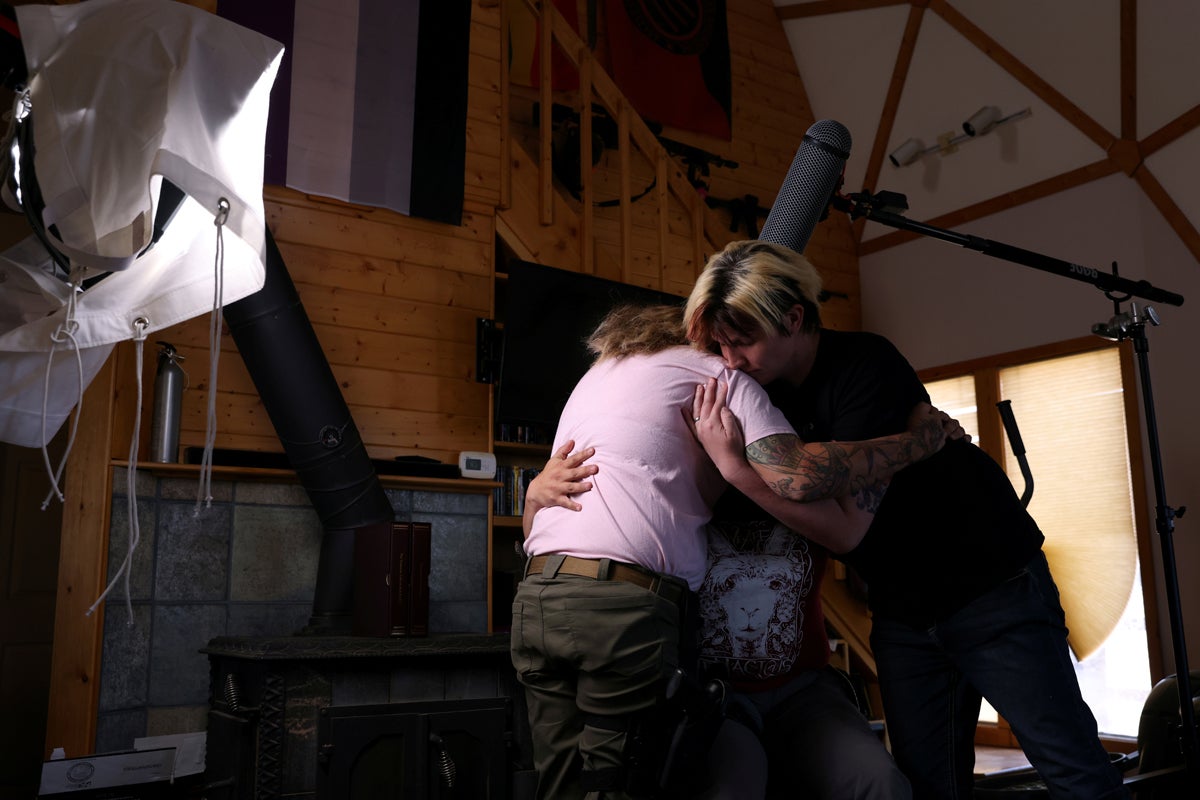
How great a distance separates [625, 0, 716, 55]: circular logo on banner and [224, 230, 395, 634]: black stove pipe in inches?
150

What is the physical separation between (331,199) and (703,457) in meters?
2.87

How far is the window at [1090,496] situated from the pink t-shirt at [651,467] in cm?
422

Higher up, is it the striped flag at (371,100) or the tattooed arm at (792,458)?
the striped flag at (371,100)

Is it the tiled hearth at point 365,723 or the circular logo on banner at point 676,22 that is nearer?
the tiled hearth at point 365,723

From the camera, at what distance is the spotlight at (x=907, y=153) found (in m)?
6.65

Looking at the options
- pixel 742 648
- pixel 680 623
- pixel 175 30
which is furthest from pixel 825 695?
pixel 175 30

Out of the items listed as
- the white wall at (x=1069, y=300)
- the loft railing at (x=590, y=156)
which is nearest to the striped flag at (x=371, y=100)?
the loft railing at (x=590, y=156)

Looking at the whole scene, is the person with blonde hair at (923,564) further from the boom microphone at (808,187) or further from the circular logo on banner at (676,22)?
the circular logo on banner at (676,22)

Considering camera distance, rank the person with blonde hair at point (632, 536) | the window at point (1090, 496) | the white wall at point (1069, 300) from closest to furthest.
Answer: the person with blonde hair at point (632, 536) < the white wall at point (1069, 300) < the window at point (1090, 496)

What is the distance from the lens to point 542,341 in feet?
14.1

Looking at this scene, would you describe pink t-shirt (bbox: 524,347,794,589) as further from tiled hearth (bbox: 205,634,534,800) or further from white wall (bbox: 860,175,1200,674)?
white wall (bbox: 860,175,1200,674)

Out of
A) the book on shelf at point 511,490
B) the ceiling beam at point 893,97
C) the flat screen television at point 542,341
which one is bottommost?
the book on shelf at point 511,490

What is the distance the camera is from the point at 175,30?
145cm

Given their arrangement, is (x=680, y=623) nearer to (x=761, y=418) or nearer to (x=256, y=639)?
(x=761, y=418)
